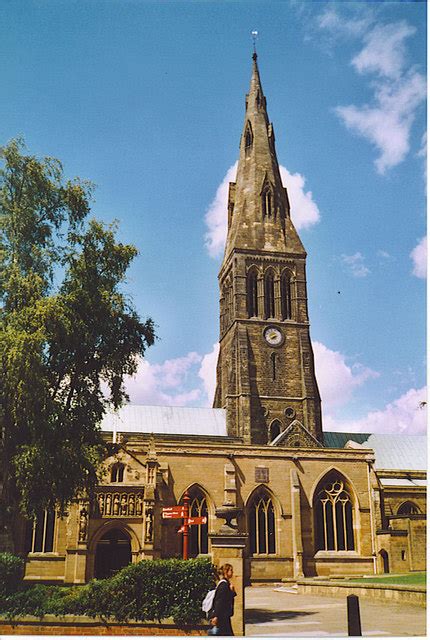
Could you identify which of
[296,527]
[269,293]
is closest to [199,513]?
[296,527]

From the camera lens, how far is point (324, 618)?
16.6 metres

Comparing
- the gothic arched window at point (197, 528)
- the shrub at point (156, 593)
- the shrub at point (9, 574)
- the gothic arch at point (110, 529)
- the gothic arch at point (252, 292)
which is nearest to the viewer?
the shrub at point (156, 593)

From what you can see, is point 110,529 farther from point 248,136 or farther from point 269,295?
point 248,136

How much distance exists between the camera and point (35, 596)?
14.9m

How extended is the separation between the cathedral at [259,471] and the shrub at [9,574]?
5199mm

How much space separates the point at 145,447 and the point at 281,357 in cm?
1629

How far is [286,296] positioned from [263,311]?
289cm

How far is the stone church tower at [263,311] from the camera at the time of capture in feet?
156

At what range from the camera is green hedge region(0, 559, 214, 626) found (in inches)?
557

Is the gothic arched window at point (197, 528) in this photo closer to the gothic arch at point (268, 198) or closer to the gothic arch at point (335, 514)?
the gothic arch at point (335, 514)

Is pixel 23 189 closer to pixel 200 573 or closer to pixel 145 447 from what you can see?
pixel 200 573

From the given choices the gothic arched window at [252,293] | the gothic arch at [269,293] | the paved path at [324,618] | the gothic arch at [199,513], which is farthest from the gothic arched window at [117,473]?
the gothic arch at [269,293]

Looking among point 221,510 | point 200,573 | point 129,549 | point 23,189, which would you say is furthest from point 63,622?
point 129,549

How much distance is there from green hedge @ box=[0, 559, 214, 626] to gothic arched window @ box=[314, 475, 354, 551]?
905 inches
